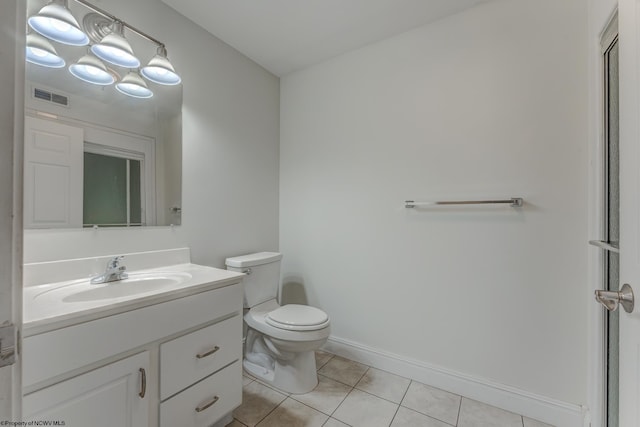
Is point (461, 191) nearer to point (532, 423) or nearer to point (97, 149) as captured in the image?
point (532, 423)

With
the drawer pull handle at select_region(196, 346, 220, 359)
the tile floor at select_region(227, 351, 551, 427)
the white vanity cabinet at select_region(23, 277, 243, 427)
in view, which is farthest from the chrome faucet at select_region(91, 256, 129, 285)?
the tile floor at select_region(227, 351, 551, 427)

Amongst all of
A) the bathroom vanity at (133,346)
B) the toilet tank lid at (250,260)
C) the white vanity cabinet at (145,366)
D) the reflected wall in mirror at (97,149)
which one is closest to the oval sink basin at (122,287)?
the bathroom vanity at (133,346)

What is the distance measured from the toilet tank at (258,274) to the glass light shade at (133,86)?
109cm

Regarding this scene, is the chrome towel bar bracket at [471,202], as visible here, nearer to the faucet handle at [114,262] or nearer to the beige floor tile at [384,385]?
the beige floor tile at [384,385]

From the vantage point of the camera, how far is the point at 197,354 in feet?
3.95

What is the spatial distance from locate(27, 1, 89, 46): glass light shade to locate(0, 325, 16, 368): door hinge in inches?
53.1

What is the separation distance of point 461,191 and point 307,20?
56.8 inches

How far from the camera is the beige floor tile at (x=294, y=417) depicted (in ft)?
4.68

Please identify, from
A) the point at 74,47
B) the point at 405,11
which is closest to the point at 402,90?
the point at 405,11

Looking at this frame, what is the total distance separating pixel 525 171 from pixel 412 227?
26.8 inches

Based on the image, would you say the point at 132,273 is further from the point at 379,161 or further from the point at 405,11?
the point at 405,11

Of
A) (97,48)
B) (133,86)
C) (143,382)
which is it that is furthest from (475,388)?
(97,48)

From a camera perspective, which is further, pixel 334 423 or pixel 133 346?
pixel 334 423

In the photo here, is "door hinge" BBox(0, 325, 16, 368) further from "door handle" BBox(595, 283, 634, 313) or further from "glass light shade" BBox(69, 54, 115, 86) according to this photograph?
"glass light shade" BBox(69, 54, 115, 86)
